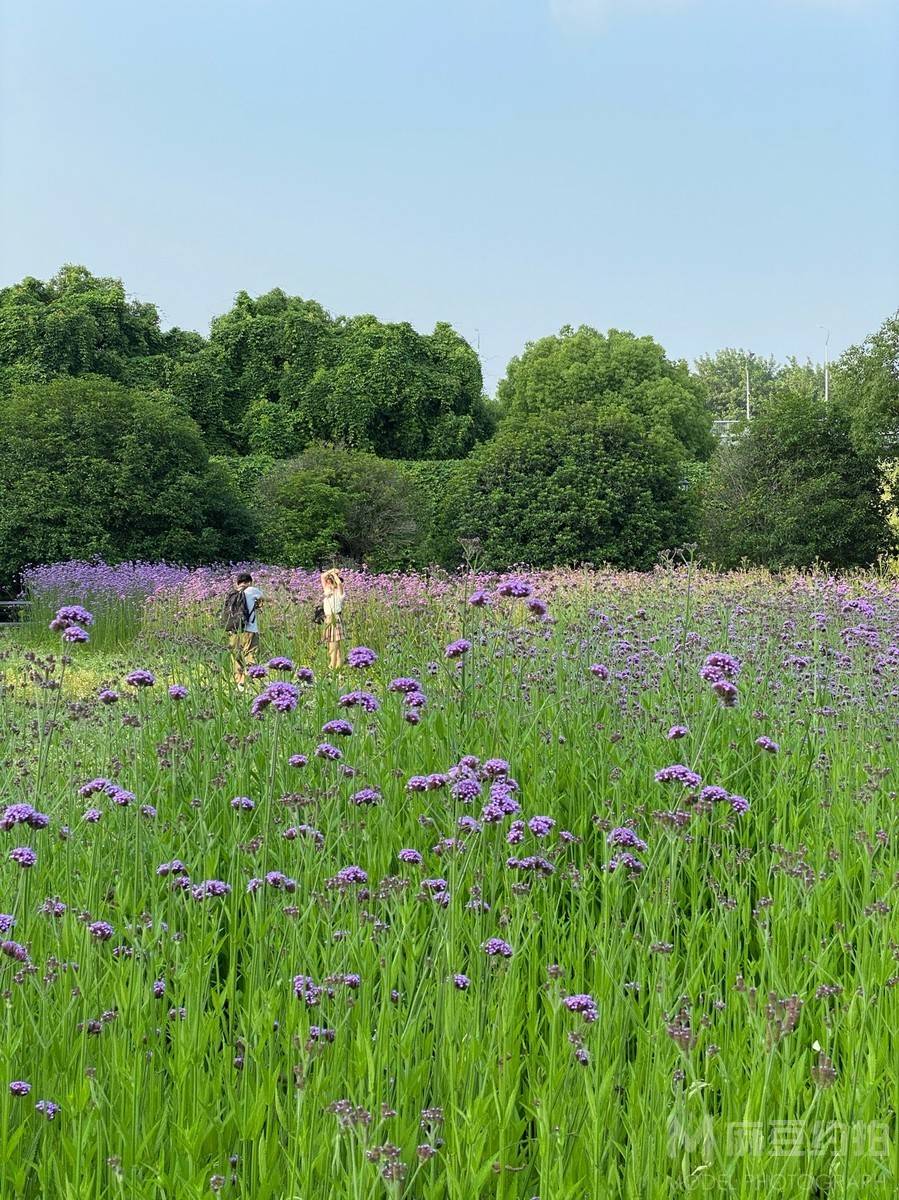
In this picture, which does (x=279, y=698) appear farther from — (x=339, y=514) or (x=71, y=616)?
(x=339, y=514)

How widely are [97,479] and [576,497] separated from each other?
996 cm

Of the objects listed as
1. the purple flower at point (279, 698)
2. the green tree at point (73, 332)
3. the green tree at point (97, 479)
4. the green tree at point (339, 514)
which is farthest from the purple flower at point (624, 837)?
the green tree at point (73, 332)

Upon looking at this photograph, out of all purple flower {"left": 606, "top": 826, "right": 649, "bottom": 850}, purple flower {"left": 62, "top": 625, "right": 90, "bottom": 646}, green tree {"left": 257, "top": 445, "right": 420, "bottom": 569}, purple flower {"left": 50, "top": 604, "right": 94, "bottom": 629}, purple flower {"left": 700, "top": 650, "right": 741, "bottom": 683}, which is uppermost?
green tree {"left": 257, "top": 445, "right": 420, "bottom": 569}

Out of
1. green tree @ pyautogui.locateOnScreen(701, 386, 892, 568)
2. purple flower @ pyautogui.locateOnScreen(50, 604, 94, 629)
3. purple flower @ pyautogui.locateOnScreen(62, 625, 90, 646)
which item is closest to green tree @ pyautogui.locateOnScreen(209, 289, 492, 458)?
green tree @ pyautogui.locateOnScreen(701, 386, 892, 568)

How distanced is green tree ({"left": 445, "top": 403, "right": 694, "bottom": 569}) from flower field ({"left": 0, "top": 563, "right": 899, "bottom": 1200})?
1762 cm

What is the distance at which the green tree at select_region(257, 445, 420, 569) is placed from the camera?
26.8 meters

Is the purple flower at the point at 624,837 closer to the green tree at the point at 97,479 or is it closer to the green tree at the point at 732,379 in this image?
the green tree at the point at 97,479

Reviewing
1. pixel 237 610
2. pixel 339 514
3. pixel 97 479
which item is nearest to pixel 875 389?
pixel 339 514

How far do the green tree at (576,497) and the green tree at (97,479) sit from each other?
6006 mm

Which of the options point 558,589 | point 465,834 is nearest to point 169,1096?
point 465,834

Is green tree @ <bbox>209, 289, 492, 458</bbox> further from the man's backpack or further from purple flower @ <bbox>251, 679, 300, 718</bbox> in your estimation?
purple flower @ <bbox>251, 679, 300, 718</bbox>

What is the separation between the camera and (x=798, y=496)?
23.0 m

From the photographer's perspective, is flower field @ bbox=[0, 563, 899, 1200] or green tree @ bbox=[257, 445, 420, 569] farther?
green tree @ bbox=[257, 445, 420, 569]

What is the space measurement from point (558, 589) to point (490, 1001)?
381 inches
